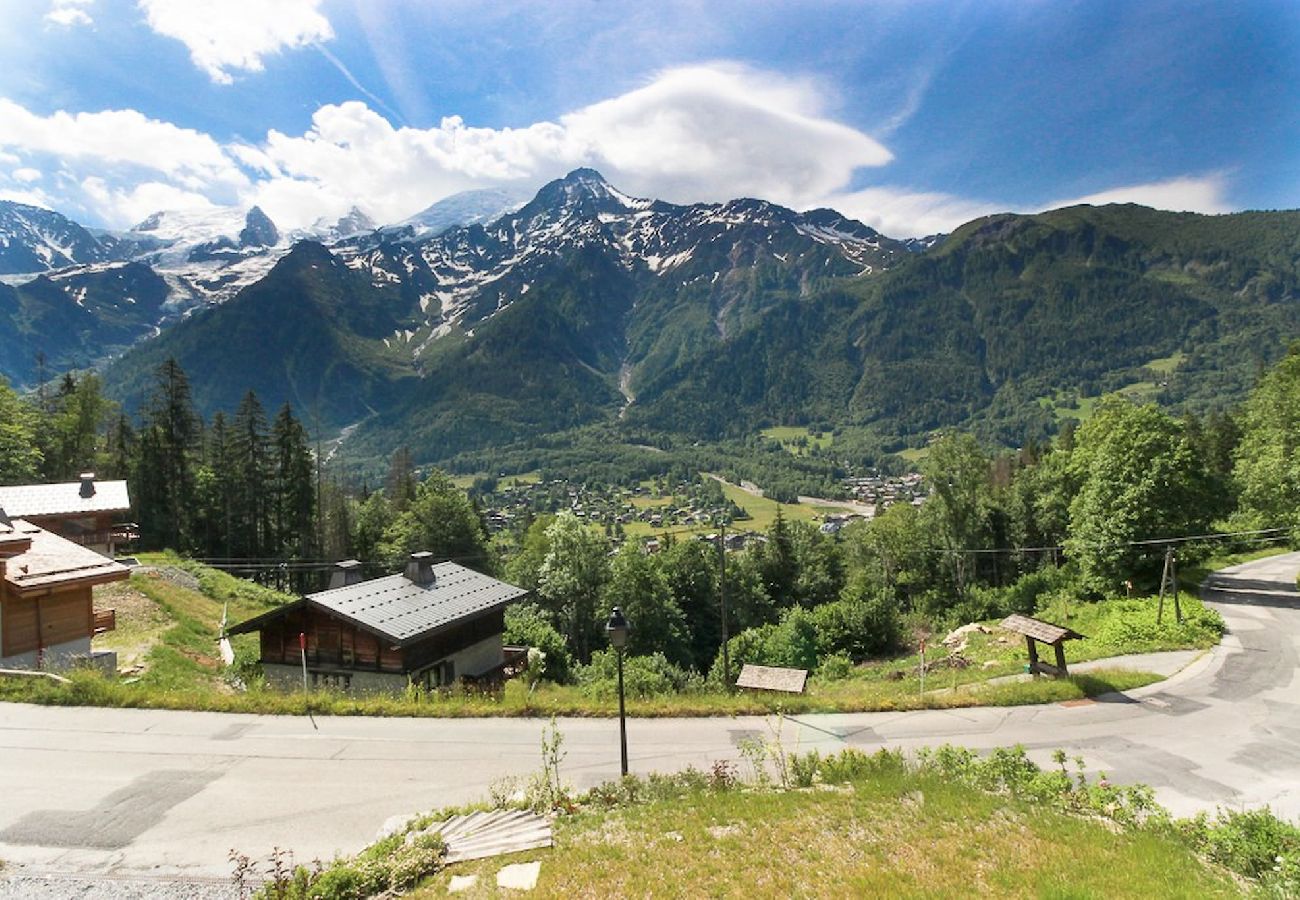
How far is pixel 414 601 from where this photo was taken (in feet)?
85.2

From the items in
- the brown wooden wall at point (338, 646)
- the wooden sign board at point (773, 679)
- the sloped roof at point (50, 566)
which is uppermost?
the sloped roof at point (50, 566)

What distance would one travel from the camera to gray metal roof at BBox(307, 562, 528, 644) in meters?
23.6

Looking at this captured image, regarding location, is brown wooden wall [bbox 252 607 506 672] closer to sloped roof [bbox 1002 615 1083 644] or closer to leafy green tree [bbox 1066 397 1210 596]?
sloped roof [bbox 1002 615 1083 644]

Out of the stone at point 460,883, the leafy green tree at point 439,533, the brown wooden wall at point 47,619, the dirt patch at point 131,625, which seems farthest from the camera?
the leafy green tree at point 439,533

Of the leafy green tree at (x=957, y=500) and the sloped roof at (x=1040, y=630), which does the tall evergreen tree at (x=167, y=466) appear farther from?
the leafy green tree at (x=957, y=500)

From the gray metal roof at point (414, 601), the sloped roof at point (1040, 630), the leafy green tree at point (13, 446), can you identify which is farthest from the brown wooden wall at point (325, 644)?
the leafy green tree at point (13, 446)

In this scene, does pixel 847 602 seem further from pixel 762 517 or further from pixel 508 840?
pixel 762 517

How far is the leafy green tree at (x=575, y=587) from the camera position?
53094 millimetres

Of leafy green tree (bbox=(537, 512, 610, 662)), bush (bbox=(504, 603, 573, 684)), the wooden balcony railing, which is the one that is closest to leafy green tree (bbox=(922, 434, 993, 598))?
leafy green tree (bbox=(537, 512, 610, 662))

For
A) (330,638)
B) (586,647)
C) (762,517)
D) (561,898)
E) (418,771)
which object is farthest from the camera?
(762,517)

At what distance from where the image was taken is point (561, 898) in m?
8.61

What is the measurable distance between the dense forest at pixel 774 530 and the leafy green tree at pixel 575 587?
Answer: 6.3 inches

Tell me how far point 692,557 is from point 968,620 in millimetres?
23106

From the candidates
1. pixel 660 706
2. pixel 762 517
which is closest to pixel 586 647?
pixel 660 706
